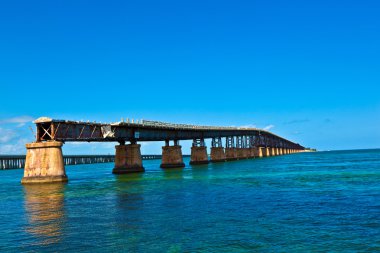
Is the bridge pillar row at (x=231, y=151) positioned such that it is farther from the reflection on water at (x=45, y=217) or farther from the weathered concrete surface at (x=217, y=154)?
the reflection on water at (x=45, y=217)

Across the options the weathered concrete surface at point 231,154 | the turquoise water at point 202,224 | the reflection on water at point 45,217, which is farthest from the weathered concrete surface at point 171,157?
the turquoise water at point 202,224

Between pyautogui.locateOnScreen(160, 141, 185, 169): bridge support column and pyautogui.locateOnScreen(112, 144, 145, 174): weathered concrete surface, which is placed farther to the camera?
pyautogui.locateOnScreen(160, 141, 185, 169): bridge support column

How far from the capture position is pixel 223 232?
67.7ft

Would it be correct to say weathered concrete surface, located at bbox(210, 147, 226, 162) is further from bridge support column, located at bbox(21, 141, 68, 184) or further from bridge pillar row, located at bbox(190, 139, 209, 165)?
bridge support column, located at bbox(21, 141, 68, 184)

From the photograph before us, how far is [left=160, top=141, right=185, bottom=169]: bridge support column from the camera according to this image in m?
107

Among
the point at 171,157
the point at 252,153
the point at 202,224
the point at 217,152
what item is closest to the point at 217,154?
the point at 217,152

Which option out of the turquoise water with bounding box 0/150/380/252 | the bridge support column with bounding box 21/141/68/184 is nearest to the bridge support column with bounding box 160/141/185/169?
the bridge support column with bounding box 21/141/68/184

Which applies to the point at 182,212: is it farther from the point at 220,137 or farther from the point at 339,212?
the point at 220,137

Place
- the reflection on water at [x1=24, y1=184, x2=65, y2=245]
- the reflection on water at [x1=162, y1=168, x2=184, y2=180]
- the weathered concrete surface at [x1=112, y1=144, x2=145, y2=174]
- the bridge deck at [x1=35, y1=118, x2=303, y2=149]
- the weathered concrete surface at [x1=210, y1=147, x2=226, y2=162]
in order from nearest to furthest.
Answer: the reflection on water at [x1=24, y1=184, x2=65, y2=245] → the bridge deck at [x1=35, y1=118, x2=303, y2=149] → the reflection on water at [x1=162, y1=168, x2=184, y2=180] → the weathered concrete surface at [x1=112, y1=144, x2=145, y2=174] → the weathered concrete surface at [x1=210, y1=147, x2=226, y2=162]

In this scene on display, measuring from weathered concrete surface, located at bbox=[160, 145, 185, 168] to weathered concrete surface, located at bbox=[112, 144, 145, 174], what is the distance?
19.9m

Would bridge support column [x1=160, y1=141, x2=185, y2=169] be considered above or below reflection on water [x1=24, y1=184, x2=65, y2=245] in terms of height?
above

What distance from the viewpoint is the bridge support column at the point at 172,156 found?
350ft

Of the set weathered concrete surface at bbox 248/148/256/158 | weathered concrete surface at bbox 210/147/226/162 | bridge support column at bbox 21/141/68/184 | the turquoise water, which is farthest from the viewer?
weathered concrete surface at bbox 248/148/256/158

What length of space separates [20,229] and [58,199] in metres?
15.4
